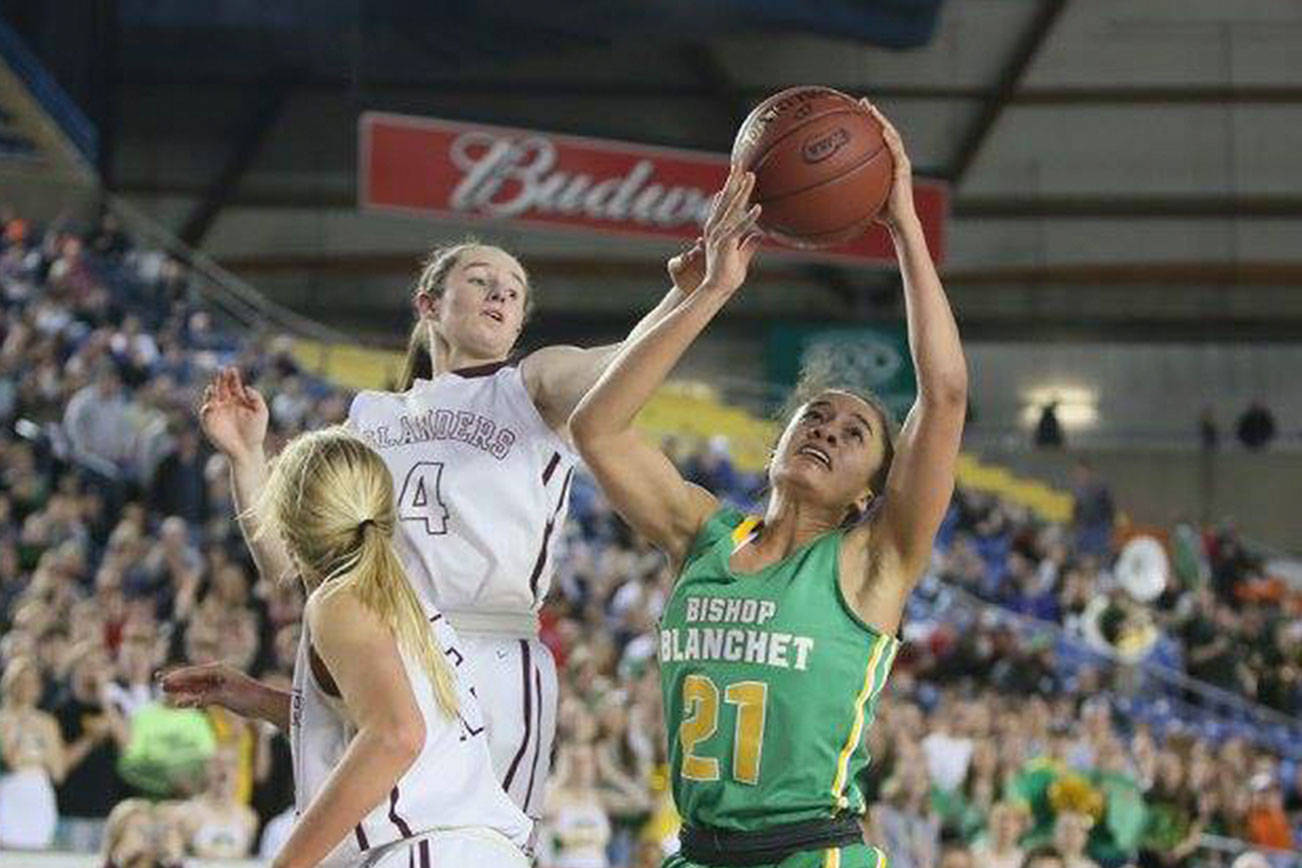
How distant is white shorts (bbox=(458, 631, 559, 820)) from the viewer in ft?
18.3

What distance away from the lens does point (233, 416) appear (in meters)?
5.79

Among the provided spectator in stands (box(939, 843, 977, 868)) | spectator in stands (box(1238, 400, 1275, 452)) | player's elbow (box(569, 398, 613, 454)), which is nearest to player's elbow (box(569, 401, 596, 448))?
player's elbow (box(569, 398, 613, 454))

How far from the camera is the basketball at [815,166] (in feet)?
16.7

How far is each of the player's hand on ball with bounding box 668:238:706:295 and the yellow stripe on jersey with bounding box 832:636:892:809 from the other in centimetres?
80

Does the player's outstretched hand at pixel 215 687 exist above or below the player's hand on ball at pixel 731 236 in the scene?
below

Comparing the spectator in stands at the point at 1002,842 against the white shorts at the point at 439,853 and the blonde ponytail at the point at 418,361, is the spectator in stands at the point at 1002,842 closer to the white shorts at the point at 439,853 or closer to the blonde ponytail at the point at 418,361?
the blonde ponytail at the point at 418,361

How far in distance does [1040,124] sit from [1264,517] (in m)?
5.33

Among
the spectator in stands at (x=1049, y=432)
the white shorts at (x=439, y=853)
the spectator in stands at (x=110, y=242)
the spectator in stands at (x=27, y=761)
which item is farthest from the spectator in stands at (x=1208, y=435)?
the white shorts at (x=439, y=853)

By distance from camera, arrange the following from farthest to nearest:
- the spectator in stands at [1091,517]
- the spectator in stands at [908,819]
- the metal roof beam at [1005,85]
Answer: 1. the metal roof beam at [1005,85]
2. the spectator in stands at [1091,517]
3. the spectator in stands at [908,819]

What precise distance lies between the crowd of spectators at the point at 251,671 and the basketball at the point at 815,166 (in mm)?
3749

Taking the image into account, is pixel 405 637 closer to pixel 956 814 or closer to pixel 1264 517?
pixel 956 814

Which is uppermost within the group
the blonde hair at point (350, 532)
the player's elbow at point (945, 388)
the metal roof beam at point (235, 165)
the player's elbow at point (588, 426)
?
the metal roof beam at point (235, 165)

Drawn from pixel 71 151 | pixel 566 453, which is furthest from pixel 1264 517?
pixel 566 453

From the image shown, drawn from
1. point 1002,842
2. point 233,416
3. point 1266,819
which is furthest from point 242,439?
point 1266,819
